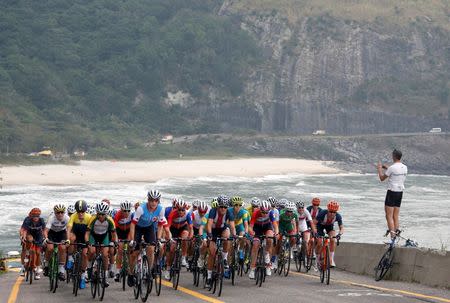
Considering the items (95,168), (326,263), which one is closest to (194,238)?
(326,263)

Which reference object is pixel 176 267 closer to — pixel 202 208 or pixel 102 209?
pixel 102 209

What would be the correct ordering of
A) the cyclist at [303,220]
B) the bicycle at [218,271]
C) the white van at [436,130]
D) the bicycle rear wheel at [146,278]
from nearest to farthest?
the bicycle rear wheel at [146,278]
the bicycle at [218,271]
the cyclist at [303,220]
the white van at [436,130]

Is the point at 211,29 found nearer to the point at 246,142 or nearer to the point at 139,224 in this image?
the point at 246,142

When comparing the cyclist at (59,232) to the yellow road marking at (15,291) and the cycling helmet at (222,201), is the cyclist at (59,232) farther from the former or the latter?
the cycling helmet at (222,201)

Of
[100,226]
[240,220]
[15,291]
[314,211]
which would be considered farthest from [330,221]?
[15,291]

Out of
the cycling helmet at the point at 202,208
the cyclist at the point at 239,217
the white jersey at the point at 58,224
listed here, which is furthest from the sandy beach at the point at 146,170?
the cyclist at the point at 239,217

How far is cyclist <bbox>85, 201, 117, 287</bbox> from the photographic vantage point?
56.9 feet

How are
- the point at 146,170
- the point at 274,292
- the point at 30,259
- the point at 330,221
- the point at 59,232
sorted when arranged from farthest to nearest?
the point at 146,170, the point at 330,221, the point at 30,259, the point at 59,232, the point at 274,292

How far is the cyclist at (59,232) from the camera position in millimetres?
18672

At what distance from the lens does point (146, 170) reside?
4156 inches

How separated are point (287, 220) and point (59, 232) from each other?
17.0 ft

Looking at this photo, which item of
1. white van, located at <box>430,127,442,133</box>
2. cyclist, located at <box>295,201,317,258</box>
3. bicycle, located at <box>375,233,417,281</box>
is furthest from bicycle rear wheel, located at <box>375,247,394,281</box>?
white van, located at <box>430,127,442,133</box>

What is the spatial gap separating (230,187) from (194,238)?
7098 centimetres

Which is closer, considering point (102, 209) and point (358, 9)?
point (102, 209)
